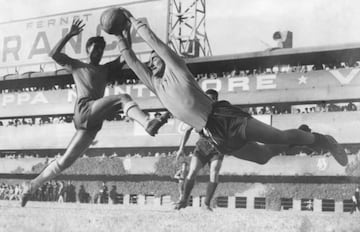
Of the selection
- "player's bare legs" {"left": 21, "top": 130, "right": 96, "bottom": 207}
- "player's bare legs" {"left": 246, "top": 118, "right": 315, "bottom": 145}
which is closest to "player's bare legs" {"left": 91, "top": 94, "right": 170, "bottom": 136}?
"player's bare legs" {"left": 21, "top": 130, "right": 96, "bottom": 207}

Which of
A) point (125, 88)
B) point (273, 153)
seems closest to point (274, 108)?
point (273, 153)

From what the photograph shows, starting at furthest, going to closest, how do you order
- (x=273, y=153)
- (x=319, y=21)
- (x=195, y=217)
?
(x=319, y=21) < (x=273, y=153) < (x=195, y=217)

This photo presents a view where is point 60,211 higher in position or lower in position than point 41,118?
lower

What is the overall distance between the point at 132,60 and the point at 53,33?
2.27m

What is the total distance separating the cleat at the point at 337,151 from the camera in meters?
9.26

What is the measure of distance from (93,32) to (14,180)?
2.92 metres

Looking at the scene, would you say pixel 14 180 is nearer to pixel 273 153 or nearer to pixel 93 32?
pixel 93 32

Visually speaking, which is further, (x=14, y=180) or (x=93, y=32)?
(x=14, y=180)

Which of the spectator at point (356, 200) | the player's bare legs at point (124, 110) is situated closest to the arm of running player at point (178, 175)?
the player's bare legs at point (124, 110)

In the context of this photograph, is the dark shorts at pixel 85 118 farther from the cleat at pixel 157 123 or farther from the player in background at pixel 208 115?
A: the player in background at pixel 208 115

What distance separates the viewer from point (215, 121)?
9.19 m

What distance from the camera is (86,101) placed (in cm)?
1057

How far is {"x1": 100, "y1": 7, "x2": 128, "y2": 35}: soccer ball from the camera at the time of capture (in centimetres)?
999

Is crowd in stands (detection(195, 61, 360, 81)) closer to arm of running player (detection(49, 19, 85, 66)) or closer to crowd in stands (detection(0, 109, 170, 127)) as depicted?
crowd in stands (detection(0, 109, 170, 127))
